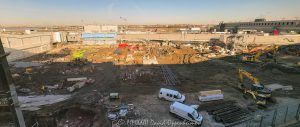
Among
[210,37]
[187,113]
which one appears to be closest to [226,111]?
[187,113]

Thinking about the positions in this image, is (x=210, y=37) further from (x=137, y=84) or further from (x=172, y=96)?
(x=172, y=96)

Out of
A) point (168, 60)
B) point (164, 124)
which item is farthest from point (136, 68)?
point (164, 124)

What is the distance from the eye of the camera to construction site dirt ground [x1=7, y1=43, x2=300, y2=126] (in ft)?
58.6

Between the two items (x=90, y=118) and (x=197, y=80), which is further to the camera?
(x=197, y=80)

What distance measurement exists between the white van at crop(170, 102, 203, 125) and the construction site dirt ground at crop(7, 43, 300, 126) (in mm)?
726

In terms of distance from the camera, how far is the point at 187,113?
51.0 ft

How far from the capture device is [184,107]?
16.1m

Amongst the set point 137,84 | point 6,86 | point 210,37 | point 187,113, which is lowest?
point 187,113

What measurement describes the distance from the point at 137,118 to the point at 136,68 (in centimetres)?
1736

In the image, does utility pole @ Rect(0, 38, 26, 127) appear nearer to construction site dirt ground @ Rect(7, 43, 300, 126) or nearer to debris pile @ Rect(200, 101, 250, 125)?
construction site dirt ground @ Rect(7, 43, 300, 126)

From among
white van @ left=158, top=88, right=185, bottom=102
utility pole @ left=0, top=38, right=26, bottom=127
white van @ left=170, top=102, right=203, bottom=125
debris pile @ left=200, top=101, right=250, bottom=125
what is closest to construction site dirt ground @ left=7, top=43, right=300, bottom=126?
white van @ left=158, top=88, right=185, bottom=102

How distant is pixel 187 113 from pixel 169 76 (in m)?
13.2

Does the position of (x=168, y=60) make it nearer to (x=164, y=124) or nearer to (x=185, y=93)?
(x=185, y=93)

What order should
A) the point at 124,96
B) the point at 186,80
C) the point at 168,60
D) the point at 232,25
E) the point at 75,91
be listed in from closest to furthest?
the point at 124,96 → the point at 75,91 → the point at 186,80 → the point at 168,60 → the point at 232,25
